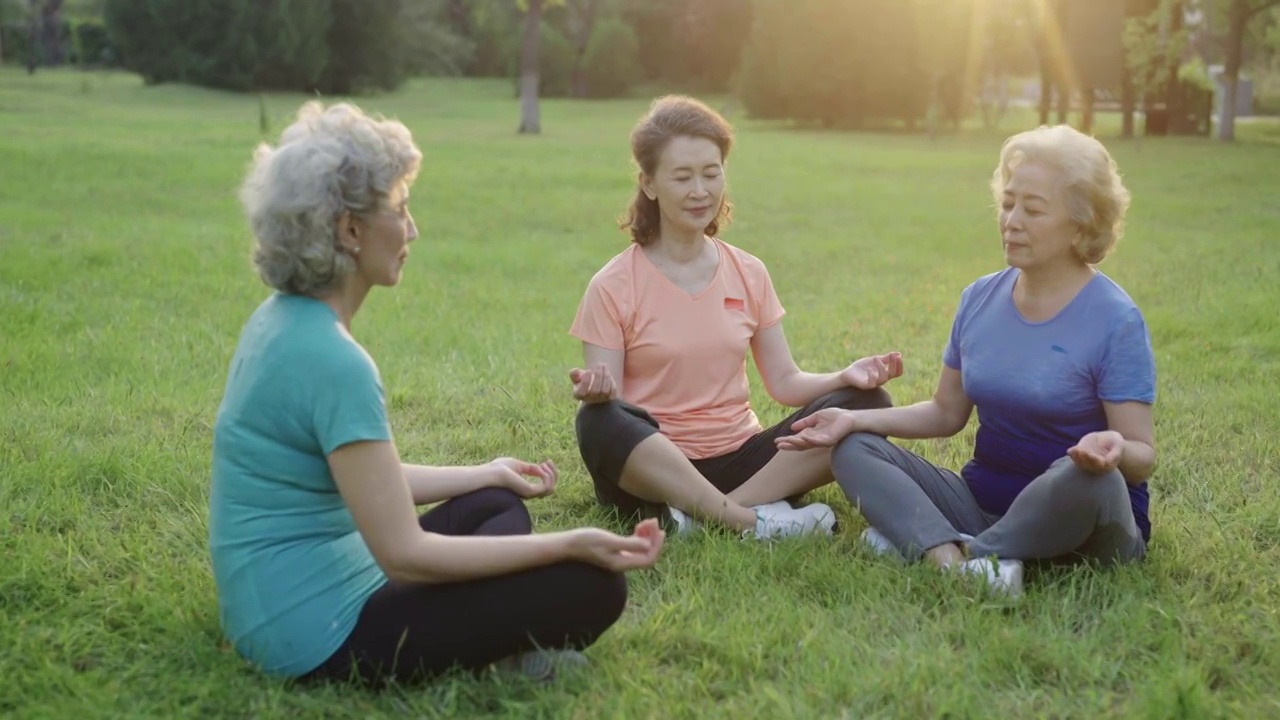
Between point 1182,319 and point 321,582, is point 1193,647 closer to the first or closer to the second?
point 321,582


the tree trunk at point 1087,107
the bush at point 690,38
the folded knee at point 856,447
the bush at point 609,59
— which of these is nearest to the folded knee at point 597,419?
the folded knee at point 856,447

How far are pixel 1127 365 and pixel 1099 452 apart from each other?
1.30 ft

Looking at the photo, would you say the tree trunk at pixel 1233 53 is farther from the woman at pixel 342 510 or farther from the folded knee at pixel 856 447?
the woman at pixel 342 510

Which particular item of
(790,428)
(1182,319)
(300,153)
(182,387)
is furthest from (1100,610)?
(1182,319)

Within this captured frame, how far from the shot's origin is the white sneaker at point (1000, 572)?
3835 millimetres

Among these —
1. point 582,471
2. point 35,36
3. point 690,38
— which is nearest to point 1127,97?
point 690,38

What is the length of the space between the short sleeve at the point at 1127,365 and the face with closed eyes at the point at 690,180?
4.54ft

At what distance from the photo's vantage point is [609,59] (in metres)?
51.8

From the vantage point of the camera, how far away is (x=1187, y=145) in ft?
90.2

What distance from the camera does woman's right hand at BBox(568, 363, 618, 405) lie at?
164 inches

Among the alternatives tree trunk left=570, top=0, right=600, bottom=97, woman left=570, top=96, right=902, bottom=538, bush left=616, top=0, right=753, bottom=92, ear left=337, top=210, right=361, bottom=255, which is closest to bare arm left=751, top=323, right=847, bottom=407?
woman left=570, top=96, right=902, bottom=538

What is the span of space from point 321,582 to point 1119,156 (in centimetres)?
2399

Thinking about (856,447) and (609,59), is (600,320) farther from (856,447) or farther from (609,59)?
(609,59)

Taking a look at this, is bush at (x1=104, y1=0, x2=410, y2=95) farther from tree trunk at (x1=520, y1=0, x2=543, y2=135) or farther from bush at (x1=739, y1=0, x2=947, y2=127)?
bush at (x1=739, y1=0, x2=947, y2=127)
